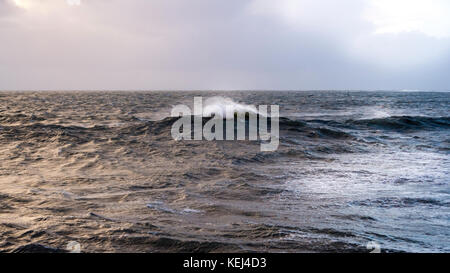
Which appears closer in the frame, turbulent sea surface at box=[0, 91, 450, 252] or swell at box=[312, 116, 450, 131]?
turbulent sea surface at box=[0, 91, 450, 252]

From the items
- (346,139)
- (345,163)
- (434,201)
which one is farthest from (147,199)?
(346,139)

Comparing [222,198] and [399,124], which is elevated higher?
[399,124]

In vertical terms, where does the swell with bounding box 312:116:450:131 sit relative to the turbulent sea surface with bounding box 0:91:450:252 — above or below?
above

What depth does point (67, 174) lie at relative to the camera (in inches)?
352

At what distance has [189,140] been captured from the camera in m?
15.9

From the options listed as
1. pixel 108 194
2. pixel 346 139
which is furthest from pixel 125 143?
pixel 346 139

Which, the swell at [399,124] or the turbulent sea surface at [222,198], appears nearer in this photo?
the turbulent sea surface at [222,198]

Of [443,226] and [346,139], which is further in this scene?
[346,139]

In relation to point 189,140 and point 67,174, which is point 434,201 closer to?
point 67,174

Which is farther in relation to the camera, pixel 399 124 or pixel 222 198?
pixel 399 124

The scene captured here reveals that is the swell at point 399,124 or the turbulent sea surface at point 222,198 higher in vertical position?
the swell at point 399,124
